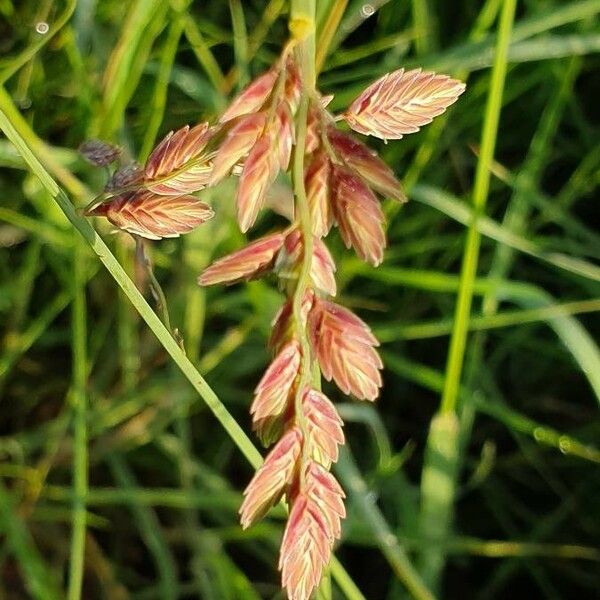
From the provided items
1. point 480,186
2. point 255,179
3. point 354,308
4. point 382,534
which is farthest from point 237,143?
point 354,308

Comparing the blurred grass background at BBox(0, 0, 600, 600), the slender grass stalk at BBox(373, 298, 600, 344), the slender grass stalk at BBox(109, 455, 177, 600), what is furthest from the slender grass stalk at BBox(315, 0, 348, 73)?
the slender grass stalk at BBox(109, 455, 177, 600)

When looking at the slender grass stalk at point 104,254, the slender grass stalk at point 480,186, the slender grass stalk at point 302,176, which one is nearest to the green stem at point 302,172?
the slender grass stalk at point 302,176

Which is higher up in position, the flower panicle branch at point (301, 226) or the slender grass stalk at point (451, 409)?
the slender grass stalk at point (451, 409)

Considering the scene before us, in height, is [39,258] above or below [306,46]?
above

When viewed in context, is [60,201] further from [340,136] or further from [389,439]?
[389,439]

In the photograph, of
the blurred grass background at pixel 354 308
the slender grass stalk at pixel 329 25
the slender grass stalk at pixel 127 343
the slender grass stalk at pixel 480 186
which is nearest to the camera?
the slender grass stalk at pixel 480 186

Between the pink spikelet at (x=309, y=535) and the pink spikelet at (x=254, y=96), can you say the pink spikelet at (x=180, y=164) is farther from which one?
the pink spikelet at (x=309, y=535)

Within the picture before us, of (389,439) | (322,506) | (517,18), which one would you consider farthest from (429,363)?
(322,506)
